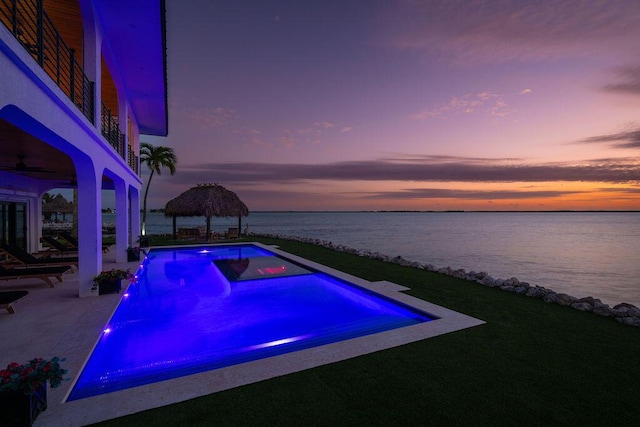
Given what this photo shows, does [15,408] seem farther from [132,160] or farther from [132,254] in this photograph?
[132,160]

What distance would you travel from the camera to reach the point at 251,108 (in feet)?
75.6

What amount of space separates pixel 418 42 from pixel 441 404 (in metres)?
15.3

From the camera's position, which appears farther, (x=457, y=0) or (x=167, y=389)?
(x=457, y=0)

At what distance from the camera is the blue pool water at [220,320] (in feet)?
15.0

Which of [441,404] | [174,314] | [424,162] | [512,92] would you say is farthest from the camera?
[424,162]

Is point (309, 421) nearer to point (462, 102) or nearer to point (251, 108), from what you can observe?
point (462, 102)

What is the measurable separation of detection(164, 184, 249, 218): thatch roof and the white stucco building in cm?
820

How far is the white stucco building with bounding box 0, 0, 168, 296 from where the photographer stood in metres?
3.78

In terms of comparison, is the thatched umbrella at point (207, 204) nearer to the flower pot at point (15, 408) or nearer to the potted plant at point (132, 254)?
the potted plant at point (132, 254)

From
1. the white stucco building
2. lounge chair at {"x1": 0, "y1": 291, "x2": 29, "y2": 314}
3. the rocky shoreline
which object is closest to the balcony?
the white stucco building

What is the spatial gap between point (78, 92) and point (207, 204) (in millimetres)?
13637

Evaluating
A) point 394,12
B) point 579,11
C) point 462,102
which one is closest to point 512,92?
point 462,102

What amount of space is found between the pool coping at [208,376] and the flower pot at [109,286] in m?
1.61

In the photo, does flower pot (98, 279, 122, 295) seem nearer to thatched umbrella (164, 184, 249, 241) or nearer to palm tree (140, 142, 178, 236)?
thatched umbrella (164, 184, 249, 241)
